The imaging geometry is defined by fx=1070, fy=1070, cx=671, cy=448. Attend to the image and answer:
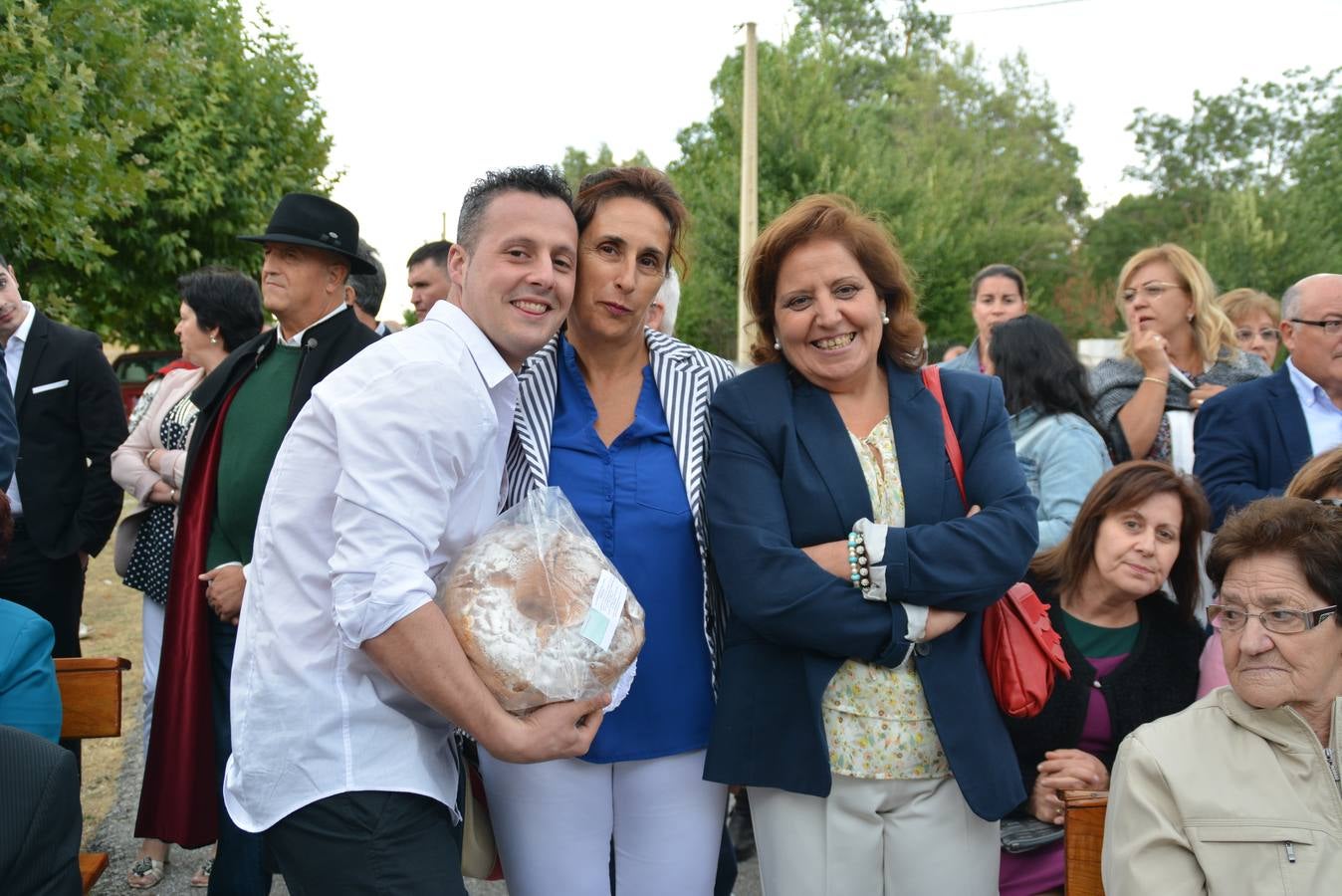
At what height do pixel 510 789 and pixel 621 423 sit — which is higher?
pixel 621 423

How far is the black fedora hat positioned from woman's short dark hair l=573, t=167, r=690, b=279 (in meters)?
1.16

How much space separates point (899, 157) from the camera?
81.3 feet

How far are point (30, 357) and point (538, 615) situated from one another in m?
3.68

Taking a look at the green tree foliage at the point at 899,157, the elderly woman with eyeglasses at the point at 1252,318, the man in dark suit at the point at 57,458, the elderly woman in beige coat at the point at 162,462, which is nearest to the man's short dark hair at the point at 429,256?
the elderly woman in beige coat at the point at 162,462

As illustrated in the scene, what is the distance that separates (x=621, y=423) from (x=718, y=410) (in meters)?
0.24

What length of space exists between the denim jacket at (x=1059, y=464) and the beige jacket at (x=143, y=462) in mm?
3291

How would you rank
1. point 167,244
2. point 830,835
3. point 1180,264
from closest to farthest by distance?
point 830,835 → point 1180,264 → point 167,244

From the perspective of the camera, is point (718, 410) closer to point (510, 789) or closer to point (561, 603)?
point (561, 603)

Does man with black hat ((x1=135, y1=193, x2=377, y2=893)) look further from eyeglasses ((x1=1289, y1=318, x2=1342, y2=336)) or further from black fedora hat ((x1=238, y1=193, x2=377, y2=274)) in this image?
eyeglasses ((x1=1289, y1=318, x2=1342, y2=336))

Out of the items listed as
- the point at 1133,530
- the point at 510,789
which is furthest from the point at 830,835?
the point at 1133,530

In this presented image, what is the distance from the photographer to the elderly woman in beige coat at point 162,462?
14.1 ft

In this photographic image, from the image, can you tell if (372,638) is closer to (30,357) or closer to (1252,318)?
(30,357)

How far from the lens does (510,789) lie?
2.36m

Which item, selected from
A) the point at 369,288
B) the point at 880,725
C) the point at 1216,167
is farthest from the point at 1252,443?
the point at 1216,167
